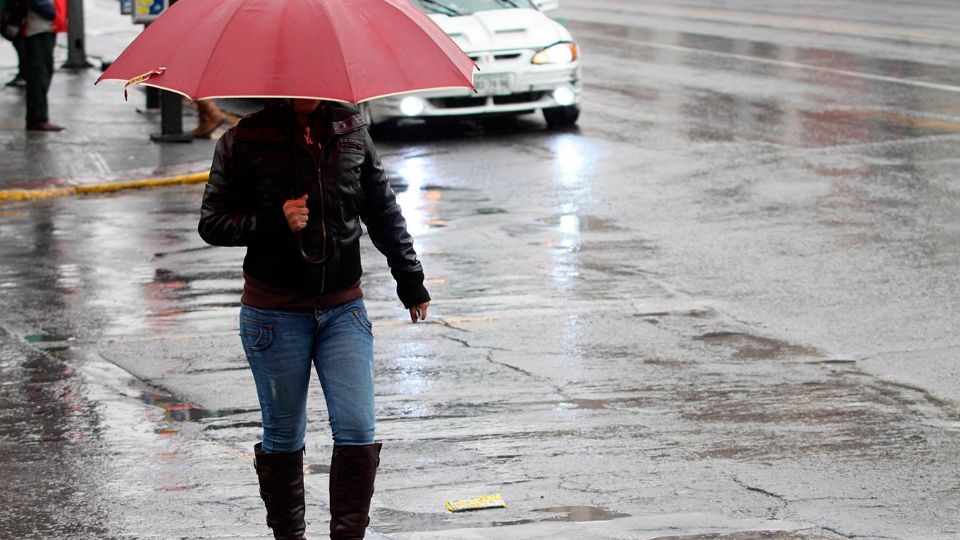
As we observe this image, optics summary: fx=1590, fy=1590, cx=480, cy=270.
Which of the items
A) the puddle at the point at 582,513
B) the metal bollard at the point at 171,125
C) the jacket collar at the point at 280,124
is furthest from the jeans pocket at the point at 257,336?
the metal bollard at the point at 171,125

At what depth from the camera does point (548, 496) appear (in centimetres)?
602

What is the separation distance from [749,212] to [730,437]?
555 centimetres

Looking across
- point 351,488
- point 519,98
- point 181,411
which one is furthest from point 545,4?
point 351,488

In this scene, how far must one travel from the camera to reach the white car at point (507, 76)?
53.8 feet

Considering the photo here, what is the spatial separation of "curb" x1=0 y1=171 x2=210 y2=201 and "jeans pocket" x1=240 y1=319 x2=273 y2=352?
840 cm

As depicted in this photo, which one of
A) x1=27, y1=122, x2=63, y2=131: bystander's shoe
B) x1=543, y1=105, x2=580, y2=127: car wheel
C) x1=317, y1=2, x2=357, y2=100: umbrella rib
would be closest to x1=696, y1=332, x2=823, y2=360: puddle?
x1=317, y1=2, x2=357, y2=100: umbrella rib

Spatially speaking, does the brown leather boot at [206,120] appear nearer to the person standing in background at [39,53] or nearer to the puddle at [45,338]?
the person standing in background at [39,53]

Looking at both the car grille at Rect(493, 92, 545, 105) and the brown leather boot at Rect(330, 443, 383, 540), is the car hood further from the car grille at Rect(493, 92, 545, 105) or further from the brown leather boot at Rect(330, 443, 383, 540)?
the brown leather boot at Rect(330, 443, 383, 540)

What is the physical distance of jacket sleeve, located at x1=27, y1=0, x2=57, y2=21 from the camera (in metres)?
16.0

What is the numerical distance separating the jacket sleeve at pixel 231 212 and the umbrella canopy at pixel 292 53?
27 centimetres

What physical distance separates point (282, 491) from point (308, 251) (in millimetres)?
853

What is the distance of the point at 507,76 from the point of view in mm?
16422

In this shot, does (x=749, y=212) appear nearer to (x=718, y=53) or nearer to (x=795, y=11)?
(x=718, y=53)

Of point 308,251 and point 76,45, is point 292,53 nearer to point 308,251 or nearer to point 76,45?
point 308,251
